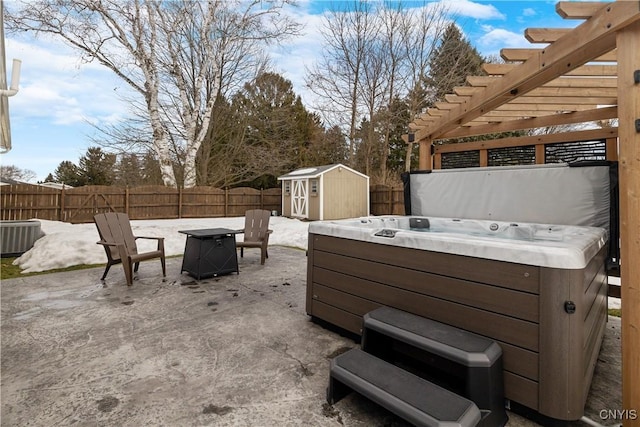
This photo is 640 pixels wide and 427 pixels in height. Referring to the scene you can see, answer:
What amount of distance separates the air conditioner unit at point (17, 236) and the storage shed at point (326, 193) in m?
7.87

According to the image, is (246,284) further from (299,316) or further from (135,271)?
(135,271)

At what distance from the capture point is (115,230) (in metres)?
4.09

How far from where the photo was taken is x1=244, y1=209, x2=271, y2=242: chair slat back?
524 centimetres

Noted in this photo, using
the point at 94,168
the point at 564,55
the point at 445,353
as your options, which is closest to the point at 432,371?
the point at 445,353

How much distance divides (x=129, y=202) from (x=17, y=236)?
506cm

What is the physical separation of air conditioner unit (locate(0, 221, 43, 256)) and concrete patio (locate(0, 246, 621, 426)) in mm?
2652

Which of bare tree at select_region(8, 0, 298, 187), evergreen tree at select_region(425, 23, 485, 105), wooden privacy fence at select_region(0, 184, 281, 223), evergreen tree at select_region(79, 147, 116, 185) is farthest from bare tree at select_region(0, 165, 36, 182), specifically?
evergreen tree at select_region(425, 23, 485, 105)

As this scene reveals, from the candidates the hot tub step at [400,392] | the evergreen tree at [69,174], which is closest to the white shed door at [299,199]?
the hot tub step at [400,392]

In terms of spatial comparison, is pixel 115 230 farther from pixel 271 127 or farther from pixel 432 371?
pixel 271 127

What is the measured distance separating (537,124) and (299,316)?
156 inches

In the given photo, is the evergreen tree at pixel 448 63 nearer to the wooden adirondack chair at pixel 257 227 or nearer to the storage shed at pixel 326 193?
the storage shed at pixel 326 193

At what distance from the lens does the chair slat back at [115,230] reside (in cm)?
392

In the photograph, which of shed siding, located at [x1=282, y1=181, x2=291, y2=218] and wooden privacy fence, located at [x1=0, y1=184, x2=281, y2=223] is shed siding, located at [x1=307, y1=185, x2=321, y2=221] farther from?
wooden privacy fence, located at [x1=0, y1=184, x2=281, y2=223]

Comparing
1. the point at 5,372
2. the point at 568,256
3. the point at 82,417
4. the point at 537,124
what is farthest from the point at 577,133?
the point at 5,372
